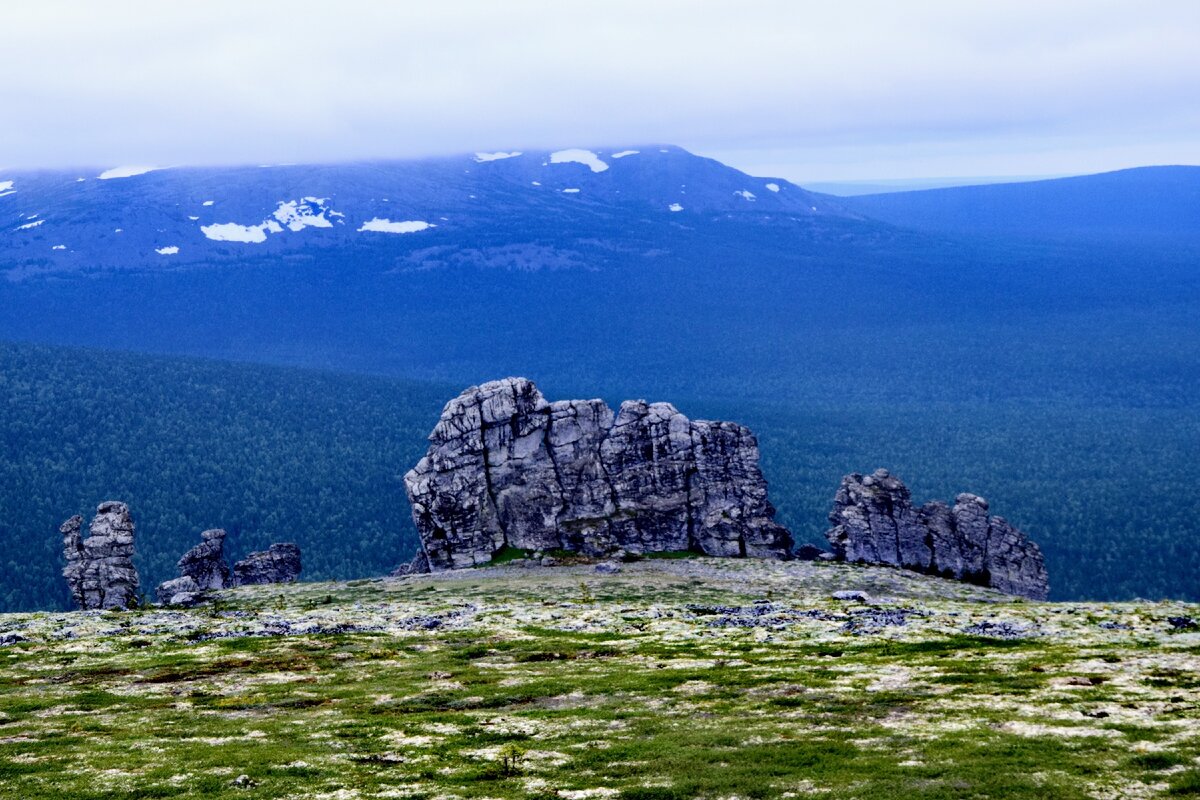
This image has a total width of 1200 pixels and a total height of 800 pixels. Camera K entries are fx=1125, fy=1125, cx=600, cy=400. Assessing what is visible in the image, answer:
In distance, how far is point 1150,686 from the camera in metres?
40.4

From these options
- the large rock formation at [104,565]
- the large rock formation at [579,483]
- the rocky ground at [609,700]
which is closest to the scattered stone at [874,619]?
the rocky ground at [609,700]

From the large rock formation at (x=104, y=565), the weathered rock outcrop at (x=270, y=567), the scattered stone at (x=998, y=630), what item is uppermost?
the scattered stone at (x=998, y=630)

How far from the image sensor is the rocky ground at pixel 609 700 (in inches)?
1248

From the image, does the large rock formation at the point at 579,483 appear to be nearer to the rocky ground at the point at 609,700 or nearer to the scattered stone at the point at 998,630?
the rocky ground at the point at 609,700

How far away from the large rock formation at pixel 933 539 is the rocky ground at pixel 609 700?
1084 inches

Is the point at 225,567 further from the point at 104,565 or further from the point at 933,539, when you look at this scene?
the point at 933,539

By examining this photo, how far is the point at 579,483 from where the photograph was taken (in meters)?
107

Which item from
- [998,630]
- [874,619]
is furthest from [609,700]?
[874,619]

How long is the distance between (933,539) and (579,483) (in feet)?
113

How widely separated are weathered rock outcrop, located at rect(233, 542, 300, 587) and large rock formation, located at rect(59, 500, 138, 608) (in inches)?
627

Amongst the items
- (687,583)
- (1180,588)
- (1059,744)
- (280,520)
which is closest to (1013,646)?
(1059,744)

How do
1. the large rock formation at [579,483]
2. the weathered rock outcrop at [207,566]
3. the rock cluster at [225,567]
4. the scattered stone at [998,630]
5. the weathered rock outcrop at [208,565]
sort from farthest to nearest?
the rock cluster at [225,567] → the weathered rock outcrop at [208,565] → the weathered rock outcrop at [207,566] → the large rock formation at [579,483] → the scattered stone at [998,630]

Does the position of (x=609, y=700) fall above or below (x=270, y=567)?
above

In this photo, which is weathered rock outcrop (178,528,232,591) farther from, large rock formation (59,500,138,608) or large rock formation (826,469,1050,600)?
large rock formation (826,469,1050,600)
